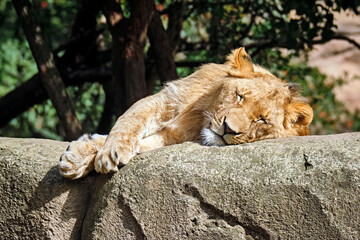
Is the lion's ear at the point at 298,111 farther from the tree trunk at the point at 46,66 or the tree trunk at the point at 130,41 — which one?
the tree trunk at the point at 46,66

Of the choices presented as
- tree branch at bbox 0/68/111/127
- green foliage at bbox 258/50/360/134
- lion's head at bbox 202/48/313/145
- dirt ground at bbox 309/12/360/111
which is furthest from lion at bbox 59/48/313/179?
dirt ground at bbox 309/12/360/111

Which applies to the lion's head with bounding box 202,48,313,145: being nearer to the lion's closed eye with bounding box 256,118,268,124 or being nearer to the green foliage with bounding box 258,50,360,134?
the lion's closed eye with bounding box 256,118,268,124

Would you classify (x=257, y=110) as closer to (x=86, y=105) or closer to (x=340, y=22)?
(x=86, y=105)

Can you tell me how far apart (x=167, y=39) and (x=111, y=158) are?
7.47 ft

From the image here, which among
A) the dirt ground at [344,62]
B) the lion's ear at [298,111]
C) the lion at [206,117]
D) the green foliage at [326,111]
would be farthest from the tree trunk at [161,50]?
the dirt ground at [344,62]

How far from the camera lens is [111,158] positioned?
2.95m

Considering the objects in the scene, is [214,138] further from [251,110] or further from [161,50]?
[161,50]

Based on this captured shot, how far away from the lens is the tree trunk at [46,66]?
4.53 metres

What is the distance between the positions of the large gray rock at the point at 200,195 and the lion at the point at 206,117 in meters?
0.13

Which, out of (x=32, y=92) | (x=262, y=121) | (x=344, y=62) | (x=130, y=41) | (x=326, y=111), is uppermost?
(x=130, y=41)

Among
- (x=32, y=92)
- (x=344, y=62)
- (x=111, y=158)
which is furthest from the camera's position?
(x=344, y=62)

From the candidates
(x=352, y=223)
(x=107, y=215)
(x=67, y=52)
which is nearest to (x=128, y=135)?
(x=107, y=215)

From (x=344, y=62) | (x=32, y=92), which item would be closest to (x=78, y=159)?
(x=32, y=92)

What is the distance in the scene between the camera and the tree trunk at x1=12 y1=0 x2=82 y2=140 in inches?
178
